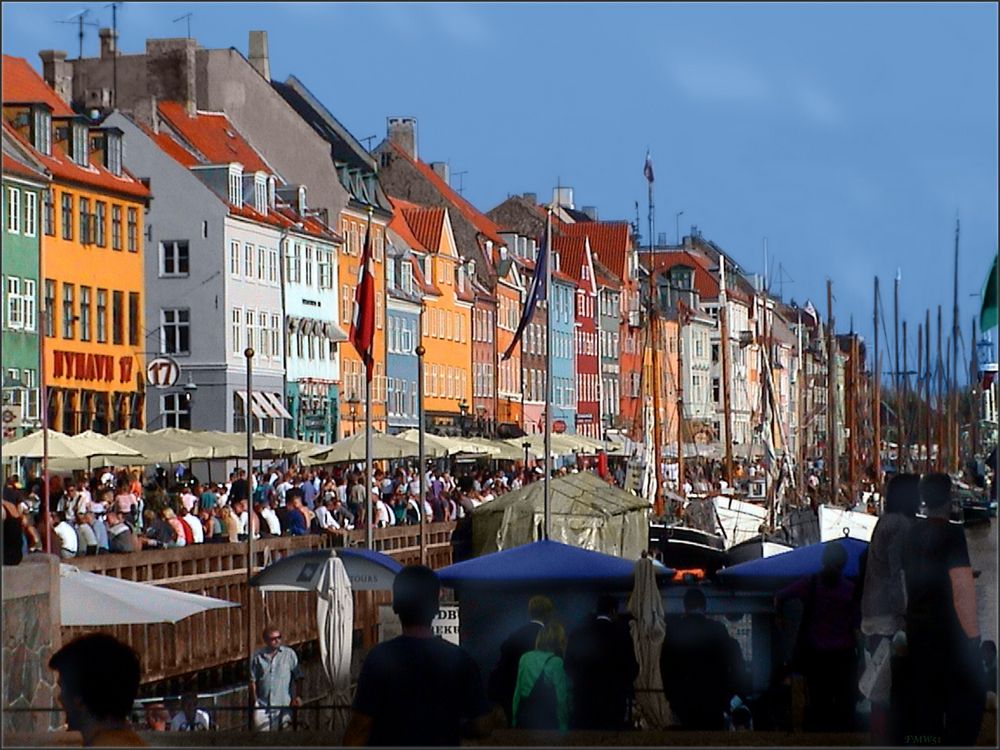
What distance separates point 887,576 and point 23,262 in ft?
164

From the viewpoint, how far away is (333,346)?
268 feet

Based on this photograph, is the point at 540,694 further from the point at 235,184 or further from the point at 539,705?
the point at 235,184

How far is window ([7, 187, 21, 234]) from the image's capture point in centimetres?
5672

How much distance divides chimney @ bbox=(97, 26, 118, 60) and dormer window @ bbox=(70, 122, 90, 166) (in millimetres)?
12102

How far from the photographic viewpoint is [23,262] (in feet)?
192

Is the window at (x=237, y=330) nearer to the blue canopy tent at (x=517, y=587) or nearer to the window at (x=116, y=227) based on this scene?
the window at (x=116, y=227)

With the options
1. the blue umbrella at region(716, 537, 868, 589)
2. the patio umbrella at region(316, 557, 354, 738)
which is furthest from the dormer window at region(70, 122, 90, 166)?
the blue umbrella at region(716, 537, 868, 589)

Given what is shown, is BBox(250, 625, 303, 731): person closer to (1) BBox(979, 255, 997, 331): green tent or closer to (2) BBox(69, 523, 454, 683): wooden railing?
(2) BBox(69, 523, 454, 683): wooden railing

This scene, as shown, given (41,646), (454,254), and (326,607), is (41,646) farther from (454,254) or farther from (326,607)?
(454,254)

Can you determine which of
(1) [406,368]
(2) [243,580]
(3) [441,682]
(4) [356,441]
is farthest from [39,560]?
(1) [406,368]

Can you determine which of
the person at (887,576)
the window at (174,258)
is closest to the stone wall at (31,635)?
the person at (887,576)

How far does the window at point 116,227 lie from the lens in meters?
65.9

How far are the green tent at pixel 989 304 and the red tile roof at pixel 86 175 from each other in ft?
154

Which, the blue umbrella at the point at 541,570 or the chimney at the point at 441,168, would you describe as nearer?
the blue umbrella at the point at 541,570
